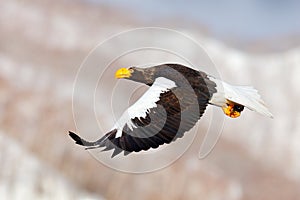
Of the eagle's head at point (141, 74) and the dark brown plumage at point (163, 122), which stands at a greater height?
the eagle's head at point (141, 74)

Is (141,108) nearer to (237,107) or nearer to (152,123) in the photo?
(152,123)

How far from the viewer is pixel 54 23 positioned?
19.2 m

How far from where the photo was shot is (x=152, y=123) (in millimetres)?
4090

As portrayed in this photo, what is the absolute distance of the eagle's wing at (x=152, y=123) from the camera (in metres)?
4.07

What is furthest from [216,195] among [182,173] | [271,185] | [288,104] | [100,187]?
[288,104]

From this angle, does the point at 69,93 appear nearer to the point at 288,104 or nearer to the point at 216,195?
the point at 216,195

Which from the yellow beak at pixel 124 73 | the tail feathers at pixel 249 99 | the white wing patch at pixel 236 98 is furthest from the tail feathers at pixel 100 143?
the tail feathers at pixel 249 99

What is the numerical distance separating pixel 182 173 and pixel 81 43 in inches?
254

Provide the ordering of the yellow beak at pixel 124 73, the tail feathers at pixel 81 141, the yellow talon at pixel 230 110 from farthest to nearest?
the yellow talon at pixel 230 110 → the yellow beak at pixel 124 73 → the tail feathers at pixel 81 141

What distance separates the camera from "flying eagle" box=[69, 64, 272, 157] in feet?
Answer: 13.4

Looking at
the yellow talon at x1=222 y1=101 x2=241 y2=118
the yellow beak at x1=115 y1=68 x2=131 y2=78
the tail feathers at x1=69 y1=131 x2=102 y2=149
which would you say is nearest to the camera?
the tail feathers at x1=69 y1=131 x2=102 y2=149

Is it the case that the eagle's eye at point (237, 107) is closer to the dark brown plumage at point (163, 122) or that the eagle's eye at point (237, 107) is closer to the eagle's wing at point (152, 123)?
the dark brown plumage at point (163, 122)

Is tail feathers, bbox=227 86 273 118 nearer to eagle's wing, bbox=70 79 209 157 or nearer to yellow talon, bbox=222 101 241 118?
yellow talon, bbox=222 101 241 118

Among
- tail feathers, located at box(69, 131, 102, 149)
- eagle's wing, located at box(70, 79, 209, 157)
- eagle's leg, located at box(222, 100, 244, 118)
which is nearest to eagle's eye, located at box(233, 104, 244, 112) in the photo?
eagle's leg, located at box(222, 100, 244, 118)
